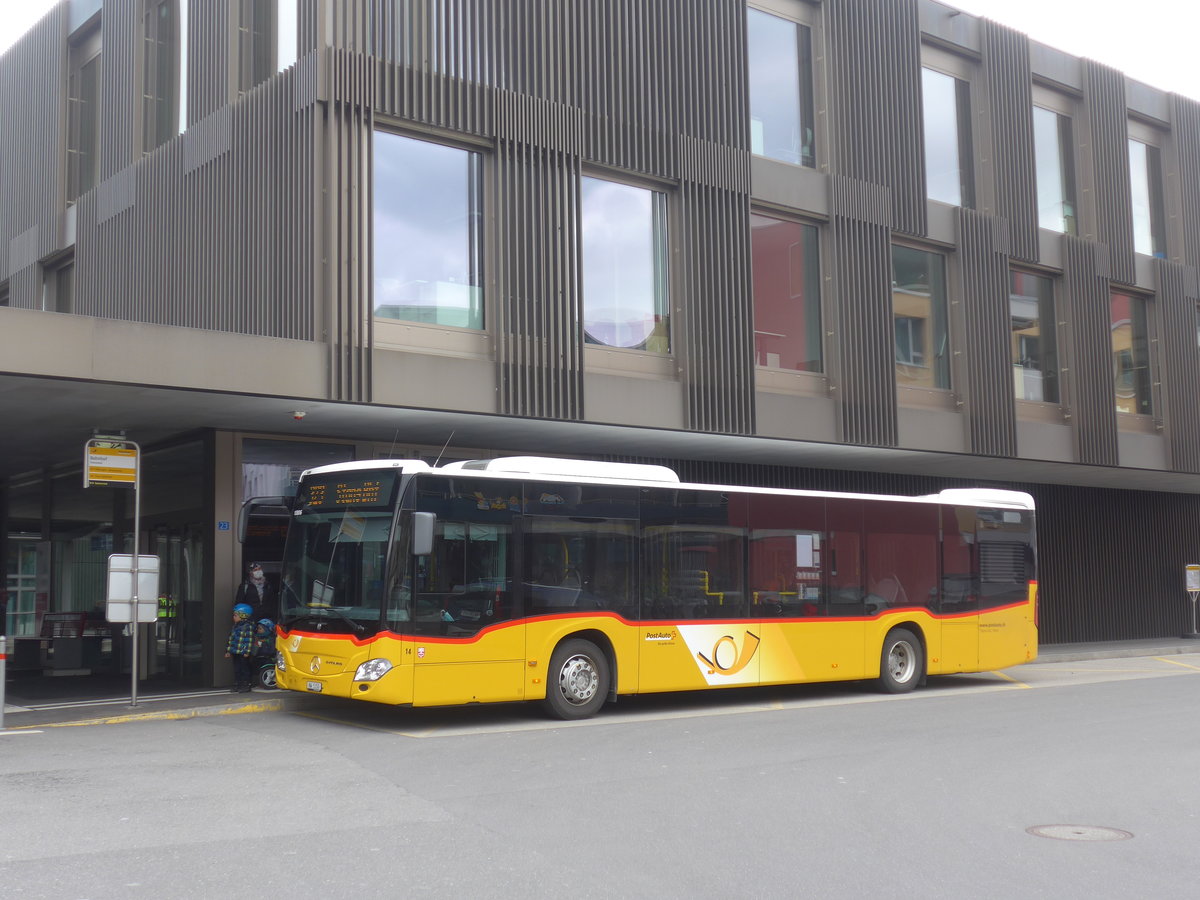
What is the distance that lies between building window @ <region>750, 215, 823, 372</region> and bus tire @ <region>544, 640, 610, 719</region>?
813 centimetres

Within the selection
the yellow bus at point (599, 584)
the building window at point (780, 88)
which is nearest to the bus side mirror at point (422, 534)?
the yellow bus at point (599, 584)

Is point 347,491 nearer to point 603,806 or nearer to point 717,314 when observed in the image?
point 603,806

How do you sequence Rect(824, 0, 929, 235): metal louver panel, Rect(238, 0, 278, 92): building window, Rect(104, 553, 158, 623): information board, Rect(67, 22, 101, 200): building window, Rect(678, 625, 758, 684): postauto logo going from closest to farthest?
Rect(104, 553, 158, 623): information board, Rect(678, 625, 758, 684): postauto logo, Rect(238, 0, 278, 92): building window, Rect(824, 0, 929, 235): metal louver panel, Rect(67, 22, 101, 200): building window

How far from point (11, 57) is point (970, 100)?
20.4 meters

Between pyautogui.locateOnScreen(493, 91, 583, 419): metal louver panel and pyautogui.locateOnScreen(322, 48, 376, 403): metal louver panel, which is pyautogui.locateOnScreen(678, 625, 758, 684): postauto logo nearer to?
pyautogui.locateOnScreen(493, 91, 583, 419): metal louver panel

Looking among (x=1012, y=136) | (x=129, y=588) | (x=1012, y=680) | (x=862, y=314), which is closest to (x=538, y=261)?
(x=862, y=314)

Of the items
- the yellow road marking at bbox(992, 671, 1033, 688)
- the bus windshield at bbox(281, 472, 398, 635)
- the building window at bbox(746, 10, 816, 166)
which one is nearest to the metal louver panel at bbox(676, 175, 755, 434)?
the building window at bbox(746, 10, 816, 166)

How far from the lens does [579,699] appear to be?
14117 millimetres

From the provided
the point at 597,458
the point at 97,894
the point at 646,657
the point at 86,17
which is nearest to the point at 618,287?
Result: the point at 597,458

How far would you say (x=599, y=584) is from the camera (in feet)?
46.9

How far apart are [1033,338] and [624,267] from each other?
1082 centimetres

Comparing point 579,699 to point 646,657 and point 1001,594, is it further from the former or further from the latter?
point 1001,594

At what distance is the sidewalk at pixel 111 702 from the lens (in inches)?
547

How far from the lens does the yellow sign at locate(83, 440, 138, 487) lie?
1498 centimetres
